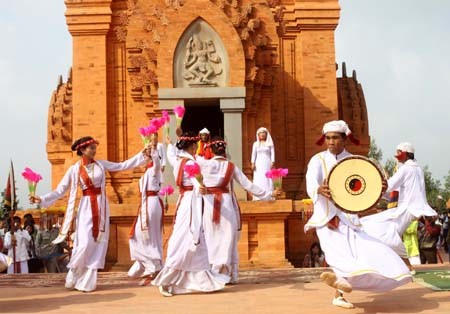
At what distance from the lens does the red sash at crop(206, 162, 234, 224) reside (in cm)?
1003

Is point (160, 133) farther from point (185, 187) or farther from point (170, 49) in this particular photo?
point (185, 187)

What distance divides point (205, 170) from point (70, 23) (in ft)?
32.8

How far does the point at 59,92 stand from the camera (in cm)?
2120

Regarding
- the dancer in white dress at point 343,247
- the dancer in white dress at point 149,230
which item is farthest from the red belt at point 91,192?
the dancer in white dress at point 343,247

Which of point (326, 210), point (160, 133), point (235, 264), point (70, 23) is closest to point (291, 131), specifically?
point (160, 133)

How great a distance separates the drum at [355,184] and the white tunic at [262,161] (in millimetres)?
8394

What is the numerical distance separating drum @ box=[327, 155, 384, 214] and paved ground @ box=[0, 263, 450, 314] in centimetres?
109

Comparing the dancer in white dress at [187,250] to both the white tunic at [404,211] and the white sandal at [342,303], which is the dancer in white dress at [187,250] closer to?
the white sandal at [342,303]

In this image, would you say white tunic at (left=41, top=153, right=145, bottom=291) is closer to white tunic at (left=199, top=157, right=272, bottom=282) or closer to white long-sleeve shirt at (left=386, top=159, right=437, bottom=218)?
white tunic at (left=199, top=157, right=272, bottom=282)

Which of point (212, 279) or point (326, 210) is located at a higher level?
point (326, 210)

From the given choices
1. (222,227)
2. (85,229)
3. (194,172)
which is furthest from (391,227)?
(85,229)

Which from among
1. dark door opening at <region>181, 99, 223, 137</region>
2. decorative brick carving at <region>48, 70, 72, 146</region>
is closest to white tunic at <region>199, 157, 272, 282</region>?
dark door opening at <region>181, 99, 223, 137</region>

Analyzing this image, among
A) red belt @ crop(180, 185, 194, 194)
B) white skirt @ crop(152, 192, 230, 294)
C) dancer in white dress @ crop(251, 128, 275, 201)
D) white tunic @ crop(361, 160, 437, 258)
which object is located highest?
dancer in white dress @ crop(251, 128, 275, 201)

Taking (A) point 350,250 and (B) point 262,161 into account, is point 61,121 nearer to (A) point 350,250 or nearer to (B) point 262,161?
(B) point 262,161
